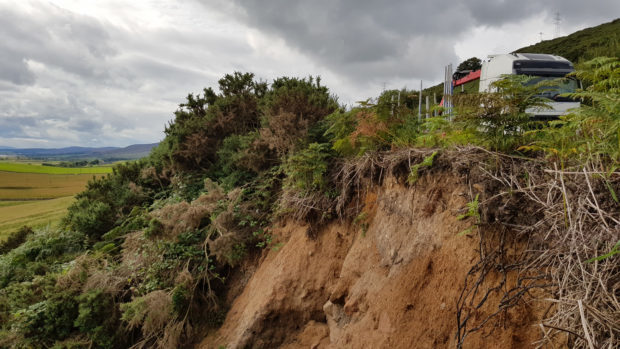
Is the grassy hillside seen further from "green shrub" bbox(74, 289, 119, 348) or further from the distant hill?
the distant hill

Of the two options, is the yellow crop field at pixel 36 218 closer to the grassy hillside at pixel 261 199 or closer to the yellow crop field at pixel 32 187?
the grassy hillside at pixel 261 199

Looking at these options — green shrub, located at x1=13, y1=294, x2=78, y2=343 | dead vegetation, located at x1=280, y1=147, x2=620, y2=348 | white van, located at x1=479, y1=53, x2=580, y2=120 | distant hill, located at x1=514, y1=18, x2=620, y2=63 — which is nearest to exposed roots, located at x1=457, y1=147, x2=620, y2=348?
dead vegetation, located at x1=280, y1=147, x2=620, y2=348

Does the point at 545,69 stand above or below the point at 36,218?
above

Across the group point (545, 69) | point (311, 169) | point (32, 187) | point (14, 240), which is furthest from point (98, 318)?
point (32, 187)

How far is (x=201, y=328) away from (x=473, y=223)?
523 cm

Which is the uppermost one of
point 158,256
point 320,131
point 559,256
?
point 320,131

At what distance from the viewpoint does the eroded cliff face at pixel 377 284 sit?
9.94 feet

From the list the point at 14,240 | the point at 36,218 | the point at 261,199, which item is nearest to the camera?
the point at 261,199

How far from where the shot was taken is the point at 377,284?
3.90 m

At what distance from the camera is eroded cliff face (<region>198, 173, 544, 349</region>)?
3029mm

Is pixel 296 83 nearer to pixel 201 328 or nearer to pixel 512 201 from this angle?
pixel 201 328

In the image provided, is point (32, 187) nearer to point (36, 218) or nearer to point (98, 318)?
point (36, 218)

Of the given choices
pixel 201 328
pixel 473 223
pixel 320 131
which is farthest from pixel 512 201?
pixel 201 328

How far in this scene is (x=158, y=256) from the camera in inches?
257
